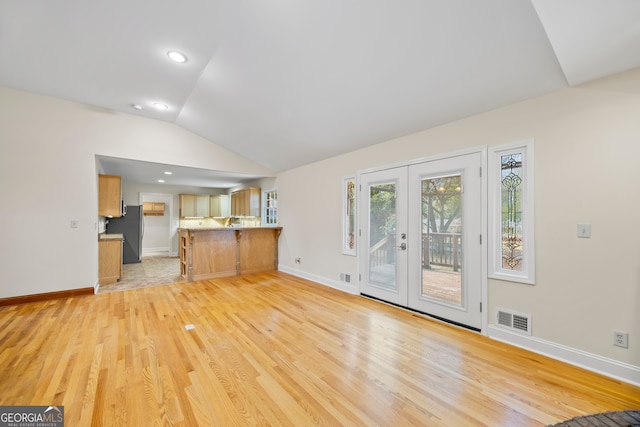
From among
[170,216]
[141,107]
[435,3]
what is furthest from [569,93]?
[170,216]

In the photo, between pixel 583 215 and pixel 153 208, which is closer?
pixel 583 215

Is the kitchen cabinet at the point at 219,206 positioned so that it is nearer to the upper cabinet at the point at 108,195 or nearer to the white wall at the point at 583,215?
the upper cabinet at the point at 108,195

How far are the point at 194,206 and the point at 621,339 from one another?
934cm

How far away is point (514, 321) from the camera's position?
2424 millimetres

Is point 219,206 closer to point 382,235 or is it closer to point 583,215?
point 382,235

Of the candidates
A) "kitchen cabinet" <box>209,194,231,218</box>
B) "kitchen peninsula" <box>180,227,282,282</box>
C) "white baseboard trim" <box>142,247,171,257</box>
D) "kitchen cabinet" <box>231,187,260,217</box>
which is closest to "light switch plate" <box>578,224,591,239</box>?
"kitchen peninsula" <box>180,227,282,282</box>

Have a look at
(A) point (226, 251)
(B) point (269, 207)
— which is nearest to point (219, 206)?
(B) point (269, 207)

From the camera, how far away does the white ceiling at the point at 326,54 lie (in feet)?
5.80

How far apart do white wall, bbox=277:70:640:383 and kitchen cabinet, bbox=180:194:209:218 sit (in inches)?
321

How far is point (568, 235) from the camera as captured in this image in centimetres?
216

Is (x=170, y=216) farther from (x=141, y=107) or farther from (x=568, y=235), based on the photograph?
(x=568, y=235)

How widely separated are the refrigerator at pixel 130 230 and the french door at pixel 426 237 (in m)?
6.05

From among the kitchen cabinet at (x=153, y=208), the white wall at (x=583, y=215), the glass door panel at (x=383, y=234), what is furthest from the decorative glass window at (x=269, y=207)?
the white wall at (x=583, y=215)

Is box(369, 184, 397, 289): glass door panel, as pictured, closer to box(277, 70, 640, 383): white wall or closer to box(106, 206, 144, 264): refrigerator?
box(277, 70, 640, 383): white wall
